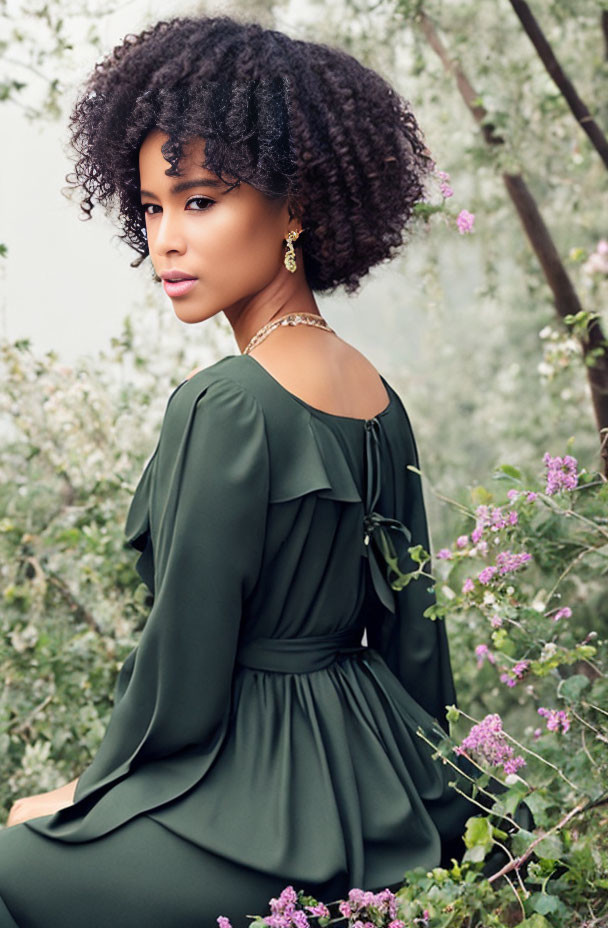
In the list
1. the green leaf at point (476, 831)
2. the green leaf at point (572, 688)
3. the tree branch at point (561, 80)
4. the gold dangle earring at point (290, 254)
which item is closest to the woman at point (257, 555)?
the gold dangle earring at point (290, 254)

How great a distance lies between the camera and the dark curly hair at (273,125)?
6.14 feet

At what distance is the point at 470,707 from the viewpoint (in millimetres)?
3855

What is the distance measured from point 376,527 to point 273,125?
67 centimetres

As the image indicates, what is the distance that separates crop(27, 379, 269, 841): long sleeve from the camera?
172 cm

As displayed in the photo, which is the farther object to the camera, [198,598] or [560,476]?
[560,476]

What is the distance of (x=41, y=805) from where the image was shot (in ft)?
6.12

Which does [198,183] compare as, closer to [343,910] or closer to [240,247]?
[240,247]

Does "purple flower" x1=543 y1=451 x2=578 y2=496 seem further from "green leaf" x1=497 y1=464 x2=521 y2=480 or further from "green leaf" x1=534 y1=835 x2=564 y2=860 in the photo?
"green leaf" x1=534 y1=835 x2=564 y2=860

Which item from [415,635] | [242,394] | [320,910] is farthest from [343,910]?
[242,394]

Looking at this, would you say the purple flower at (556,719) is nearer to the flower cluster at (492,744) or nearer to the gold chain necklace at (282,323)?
the flower cluster at (492,744)

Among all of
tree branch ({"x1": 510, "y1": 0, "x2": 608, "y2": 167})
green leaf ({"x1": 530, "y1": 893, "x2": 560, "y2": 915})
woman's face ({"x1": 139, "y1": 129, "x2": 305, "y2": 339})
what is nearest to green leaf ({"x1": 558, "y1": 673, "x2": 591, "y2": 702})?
green leaf ({"x1": 530, "y1": 893, "x2": 560, "y2": 915})

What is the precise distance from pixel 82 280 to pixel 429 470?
3124 mm

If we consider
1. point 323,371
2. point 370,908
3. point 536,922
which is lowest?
point 536,922

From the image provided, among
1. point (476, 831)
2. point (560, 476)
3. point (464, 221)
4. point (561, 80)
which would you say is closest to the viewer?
point (476, 831)
